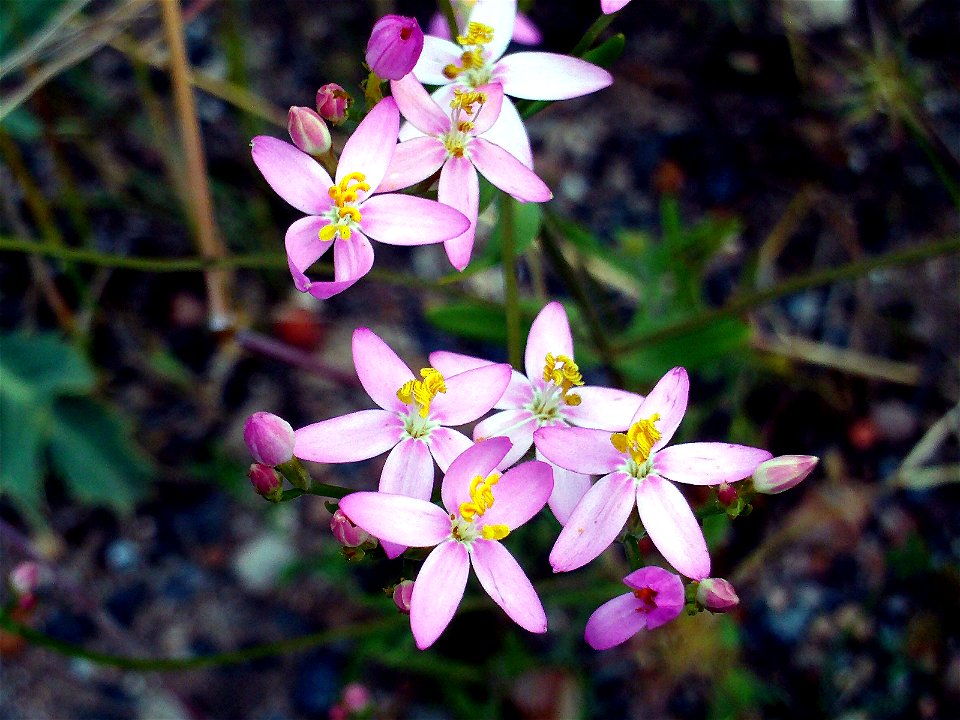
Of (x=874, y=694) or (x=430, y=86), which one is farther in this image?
(x=874, y=694)

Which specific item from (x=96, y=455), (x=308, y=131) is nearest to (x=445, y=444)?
(x=308, y=131)

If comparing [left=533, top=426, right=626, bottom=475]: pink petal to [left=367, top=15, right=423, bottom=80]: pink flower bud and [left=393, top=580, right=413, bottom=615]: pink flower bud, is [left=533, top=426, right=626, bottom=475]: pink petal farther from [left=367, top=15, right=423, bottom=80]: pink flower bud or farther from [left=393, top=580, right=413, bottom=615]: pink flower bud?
[left=367, top=15, right=423, bottom=80]: pink flower bud

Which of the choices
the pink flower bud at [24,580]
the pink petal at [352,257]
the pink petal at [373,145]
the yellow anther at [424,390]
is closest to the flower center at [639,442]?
the yellow anther at [424,390]

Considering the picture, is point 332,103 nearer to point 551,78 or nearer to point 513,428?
point 551,78

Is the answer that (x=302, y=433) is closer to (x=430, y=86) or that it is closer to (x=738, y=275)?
(x=430, y=86)

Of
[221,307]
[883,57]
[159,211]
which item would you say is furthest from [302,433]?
[883,57]

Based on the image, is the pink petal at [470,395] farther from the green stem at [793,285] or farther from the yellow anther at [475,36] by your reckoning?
the green stem at [793,285]
